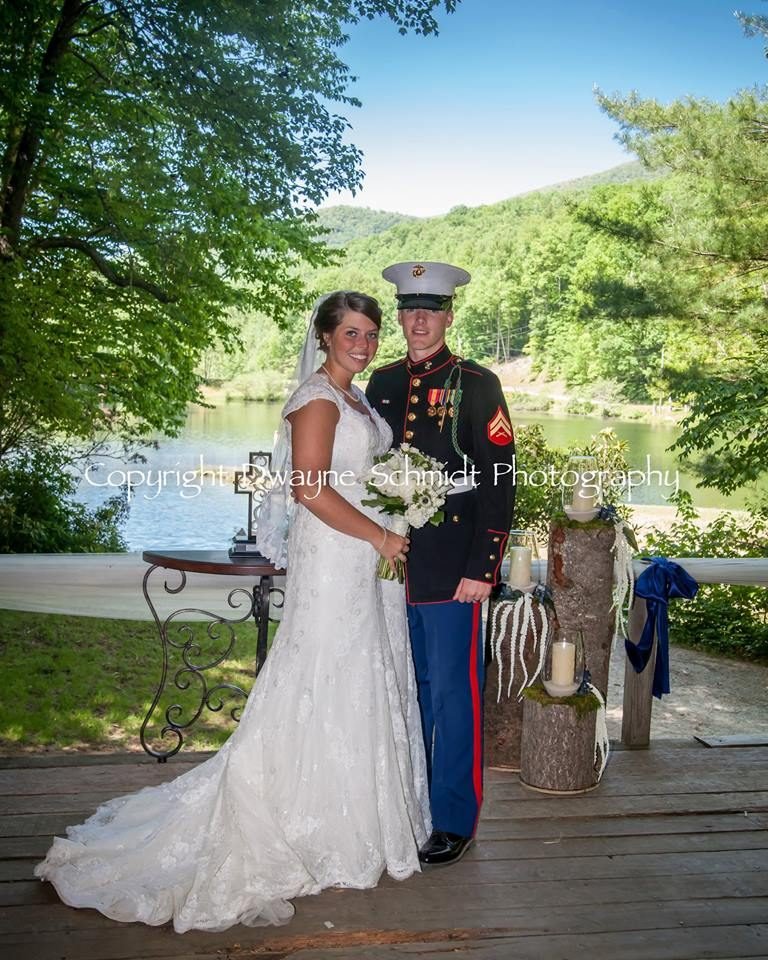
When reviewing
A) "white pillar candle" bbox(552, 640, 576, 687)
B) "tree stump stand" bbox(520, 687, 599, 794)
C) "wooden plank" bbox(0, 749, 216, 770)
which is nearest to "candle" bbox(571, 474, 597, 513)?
"white pillar candle" bbox(552, 640, 576, 687)

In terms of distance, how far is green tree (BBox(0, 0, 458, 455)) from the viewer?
6.17 metres

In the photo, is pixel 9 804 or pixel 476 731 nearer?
pixel 476 731

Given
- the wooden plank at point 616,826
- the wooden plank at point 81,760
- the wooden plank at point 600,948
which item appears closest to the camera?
the wooden plank at point 600,948

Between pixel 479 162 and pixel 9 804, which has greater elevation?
pixel 479 162

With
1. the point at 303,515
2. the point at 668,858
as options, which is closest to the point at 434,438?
the point at 303,515

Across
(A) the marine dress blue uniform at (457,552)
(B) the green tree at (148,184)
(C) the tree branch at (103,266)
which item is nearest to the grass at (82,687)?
(B) the green tree at (148,184)

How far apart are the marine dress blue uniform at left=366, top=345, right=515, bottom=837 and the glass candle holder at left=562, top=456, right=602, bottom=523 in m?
0.63

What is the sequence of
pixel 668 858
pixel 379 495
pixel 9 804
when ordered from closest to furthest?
1. pixel 379 495
2. pixel 668 858
3. pixel 9 804

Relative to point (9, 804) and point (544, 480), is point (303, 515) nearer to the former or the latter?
point (9, 804)

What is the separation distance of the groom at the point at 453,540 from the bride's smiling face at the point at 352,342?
0.24 m

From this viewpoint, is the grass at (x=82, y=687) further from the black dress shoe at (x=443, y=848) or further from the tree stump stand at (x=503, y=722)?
the black dress shoe at (x=443, y=848)

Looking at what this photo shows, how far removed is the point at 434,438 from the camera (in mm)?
2480

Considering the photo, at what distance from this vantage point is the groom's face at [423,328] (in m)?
2.50

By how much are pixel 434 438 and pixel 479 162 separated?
19.5 feet
